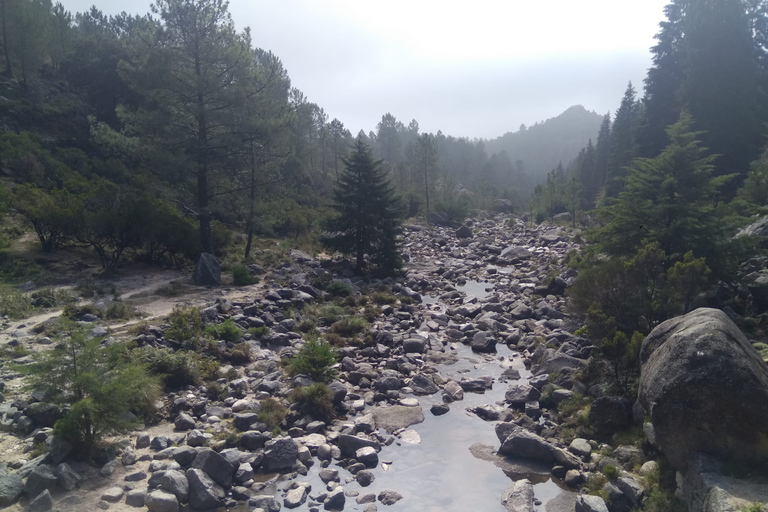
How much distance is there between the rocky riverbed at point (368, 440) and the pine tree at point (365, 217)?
10785 mm

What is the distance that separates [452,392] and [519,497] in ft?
15.3

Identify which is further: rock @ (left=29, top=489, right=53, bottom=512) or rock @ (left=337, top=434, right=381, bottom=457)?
rock @ (left=337, top=434, right=381, bottom=457)

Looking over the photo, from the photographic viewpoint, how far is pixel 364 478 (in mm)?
8680

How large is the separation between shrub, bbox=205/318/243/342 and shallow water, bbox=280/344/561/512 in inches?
246

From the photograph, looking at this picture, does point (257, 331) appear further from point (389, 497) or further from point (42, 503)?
point (42, 503)

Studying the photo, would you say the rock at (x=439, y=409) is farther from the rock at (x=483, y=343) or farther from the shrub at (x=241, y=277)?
the shrub at (x=241, y=277)

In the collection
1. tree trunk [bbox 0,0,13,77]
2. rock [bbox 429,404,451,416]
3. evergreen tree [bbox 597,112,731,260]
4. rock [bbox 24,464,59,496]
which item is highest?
tree trunk [bbox 0,0,13,77]

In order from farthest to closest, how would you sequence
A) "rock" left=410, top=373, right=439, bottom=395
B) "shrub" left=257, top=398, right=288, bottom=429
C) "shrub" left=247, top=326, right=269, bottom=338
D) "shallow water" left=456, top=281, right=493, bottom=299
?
"shallow water" left=456, top=281, right=493, bottom=299
"shrub" left=247, top=326, right=269, bottom=338
"rock" left=410, top=373, right=439, bottom=395
"shrub" left=257, top=398, right=288, bottom=429

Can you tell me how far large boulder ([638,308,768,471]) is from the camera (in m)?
6.22

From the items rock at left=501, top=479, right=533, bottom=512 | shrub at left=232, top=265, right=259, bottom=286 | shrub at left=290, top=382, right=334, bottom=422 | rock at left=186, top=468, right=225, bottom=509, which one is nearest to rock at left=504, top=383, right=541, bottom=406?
rock at left=501, top=479, right=533, bottom=512

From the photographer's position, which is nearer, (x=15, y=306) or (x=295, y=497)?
(x=295, y=497)

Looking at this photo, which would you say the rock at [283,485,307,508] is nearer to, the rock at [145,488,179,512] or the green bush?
the rock at [145,488,179,512]

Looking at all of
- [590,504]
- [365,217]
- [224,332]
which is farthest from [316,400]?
[365,217]

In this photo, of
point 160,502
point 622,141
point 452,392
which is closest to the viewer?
point 160,502
